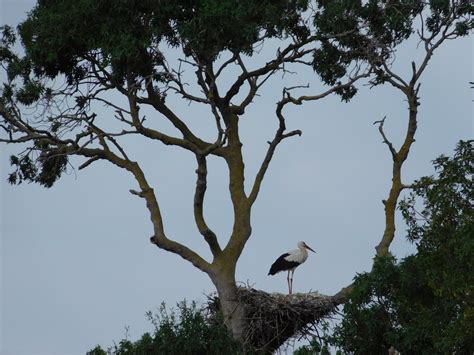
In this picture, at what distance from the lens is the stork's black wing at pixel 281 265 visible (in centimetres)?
3182

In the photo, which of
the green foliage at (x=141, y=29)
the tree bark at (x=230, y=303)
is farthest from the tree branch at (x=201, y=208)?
the green foliage at (x=141, y=29)

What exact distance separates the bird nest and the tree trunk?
0.45 feet

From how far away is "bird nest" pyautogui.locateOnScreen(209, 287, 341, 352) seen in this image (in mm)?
27734

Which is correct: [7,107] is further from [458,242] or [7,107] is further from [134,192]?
[458,242]

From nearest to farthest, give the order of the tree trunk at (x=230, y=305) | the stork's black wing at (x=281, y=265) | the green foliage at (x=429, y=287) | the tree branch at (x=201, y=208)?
the green foliage at (x=429, y=287)
the tree trunk at (x=230, y=305)
the tree branch at (x=201, y=208)
the stork's black wing at (x=281, y=265)

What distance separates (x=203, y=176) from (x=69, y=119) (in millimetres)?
3953

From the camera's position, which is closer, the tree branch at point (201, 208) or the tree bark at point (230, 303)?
the tree bark at point (230, 303)

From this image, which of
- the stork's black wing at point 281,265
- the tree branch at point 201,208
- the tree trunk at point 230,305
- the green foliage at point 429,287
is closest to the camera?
the green foliage at point 429,287

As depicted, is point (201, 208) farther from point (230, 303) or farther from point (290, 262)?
point (290, 262)

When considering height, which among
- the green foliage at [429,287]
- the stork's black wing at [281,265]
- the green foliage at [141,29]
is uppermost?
the green foliage at [141,29]

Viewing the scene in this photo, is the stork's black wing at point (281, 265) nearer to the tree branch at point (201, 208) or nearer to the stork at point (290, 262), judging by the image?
the stork at point (290, 262)

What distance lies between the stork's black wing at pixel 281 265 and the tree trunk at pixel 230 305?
146 inches

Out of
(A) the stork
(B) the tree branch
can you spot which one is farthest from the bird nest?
(A) the stork

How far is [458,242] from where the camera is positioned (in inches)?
825
